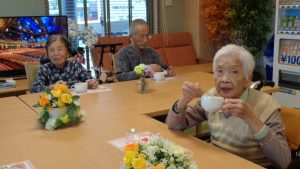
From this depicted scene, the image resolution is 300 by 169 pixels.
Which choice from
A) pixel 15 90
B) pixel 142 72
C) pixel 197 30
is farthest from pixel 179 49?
pixel 142 72

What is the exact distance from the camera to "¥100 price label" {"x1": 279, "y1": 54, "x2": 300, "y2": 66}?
4.31 metres

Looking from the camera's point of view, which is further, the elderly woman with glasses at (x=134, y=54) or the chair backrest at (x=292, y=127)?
the elderly woman with glasses at (x=134, y=54)

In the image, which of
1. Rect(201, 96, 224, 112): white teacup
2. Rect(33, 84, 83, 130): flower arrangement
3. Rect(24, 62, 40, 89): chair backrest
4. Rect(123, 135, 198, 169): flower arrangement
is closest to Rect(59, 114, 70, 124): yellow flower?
Rect(33, 84, 83, 130): flower arrangement

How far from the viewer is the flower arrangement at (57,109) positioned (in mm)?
1848

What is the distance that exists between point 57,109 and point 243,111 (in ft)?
3.19

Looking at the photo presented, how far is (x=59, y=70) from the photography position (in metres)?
2.96

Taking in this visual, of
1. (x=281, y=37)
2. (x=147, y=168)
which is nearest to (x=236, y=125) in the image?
(x=147, y=168)

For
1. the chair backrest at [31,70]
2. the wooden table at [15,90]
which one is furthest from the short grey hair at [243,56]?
the wooden table at [15,90]

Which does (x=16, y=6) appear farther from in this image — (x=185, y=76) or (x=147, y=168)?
(x=147, y=168)

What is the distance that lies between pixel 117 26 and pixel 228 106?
4040mm

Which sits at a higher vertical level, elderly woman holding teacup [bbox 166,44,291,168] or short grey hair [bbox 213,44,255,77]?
short grey hair [bbox 213,44,255,77]

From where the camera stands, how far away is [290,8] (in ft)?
14.0

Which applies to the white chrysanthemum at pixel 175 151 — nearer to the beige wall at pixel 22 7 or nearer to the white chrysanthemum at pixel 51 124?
the white chrysanthemum at pixel 51 124

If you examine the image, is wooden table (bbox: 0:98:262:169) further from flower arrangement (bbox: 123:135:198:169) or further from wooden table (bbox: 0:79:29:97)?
wooden table (bbox: 0:79:29:97)
